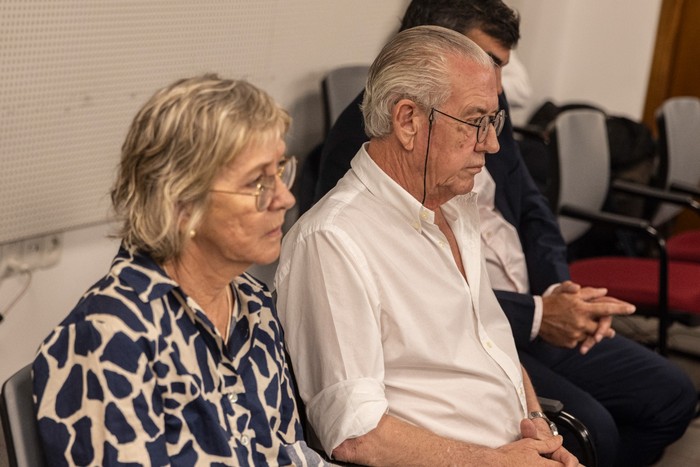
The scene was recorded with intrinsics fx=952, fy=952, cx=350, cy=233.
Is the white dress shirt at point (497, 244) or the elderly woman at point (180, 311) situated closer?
the elderly woman at point (180, 311)

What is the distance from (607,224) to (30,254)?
199 centimetres

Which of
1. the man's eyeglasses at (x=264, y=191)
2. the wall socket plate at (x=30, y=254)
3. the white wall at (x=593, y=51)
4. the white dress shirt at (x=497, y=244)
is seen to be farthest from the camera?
the white wall at (x=593, y=51)

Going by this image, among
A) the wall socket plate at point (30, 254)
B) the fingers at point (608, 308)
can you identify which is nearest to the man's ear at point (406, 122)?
the fingers at point (608, 308)

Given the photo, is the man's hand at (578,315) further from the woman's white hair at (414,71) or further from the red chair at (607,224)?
the red chair at (607,224)

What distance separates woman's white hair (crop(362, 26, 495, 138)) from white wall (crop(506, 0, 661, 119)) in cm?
299

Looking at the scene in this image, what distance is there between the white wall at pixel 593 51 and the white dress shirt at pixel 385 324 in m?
3.10

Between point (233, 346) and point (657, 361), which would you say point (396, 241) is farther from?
point (657, 361)

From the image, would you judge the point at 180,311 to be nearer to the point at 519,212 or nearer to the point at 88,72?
the point at 88,72

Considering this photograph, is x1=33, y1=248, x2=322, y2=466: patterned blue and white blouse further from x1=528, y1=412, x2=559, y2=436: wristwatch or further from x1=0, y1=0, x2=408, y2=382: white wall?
x1=0, y1=0, x2=408, y2=382: white wall

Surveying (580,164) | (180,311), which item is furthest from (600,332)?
(580,164)

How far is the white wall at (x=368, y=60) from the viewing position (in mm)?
2635

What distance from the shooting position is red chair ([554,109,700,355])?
3.29 m

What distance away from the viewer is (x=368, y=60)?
12.1 ft

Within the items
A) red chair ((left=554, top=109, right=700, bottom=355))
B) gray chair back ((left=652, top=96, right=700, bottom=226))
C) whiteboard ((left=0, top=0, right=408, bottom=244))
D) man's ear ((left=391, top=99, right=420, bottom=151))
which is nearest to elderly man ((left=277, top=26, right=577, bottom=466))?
man's ear ((left=391, top=99, right=420, bottom=151))
